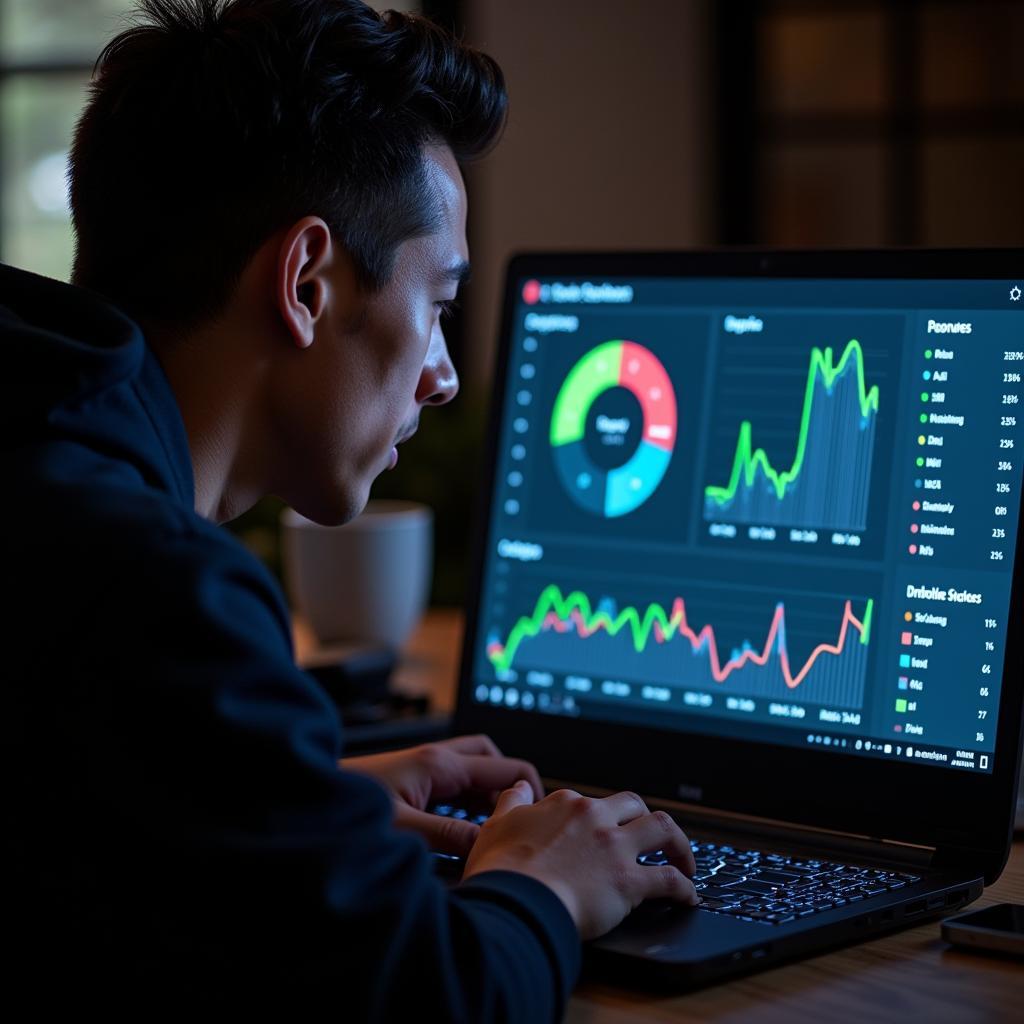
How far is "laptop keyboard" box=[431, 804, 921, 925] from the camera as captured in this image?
0.83 m

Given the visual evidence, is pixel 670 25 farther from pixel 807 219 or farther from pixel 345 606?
A: pixel 345 606

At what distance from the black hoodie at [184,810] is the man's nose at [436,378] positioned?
0.38 meters

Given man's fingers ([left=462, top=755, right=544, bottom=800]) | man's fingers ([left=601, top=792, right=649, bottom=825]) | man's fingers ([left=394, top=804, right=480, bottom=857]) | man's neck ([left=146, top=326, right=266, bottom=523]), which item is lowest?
man's fingers ([left=394, top=804, right=480, bottom=857])

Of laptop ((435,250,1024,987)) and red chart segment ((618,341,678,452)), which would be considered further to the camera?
red chart segment ((618,341,678,452))

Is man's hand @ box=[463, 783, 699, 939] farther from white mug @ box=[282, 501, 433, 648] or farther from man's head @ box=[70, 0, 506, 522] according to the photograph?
white mug @ box=[282, 501, 433, 648]

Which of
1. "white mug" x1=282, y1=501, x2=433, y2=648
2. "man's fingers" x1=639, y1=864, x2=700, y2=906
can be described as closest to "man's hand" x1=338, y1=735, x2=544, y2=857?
"man's fingers" x1=639, y1=864, x2=700, y2=906

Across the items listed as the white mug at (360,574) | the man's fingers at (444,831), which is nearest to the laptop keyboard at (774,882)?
the man's fingers at (444,831)

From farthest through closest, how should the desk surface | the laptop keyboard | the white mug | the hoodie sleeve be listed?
the white mug → the laptop keyboard → the desk surface → the hoodie sleeve

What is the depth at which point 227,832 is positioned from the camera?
1.98 ft

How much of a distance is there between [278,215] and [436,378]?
187mm

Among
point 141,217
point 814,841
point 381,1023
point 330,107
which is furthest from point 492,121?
point 381,1023

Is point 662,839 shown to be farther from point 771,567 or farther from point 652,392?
point 652,392

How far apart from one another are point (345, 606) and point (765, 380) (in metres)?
0.71

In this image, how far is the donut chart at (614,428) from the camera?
1.11 meters
